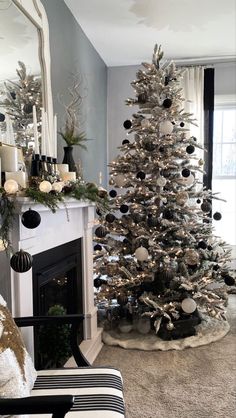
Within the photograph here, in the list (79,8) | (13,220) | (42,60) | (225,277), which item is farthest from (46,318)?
(79,8)

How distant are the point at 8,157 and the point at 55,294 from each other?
3.88 ft

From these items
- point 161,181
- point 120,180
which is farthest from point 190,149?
point 120,180

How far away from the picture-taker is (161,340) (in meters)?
2.98

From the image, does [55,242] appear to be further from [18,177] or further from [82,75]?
[82,75]

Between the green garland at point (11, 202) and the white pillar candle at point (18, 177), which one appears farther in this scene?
the white pillar candle at point (18, 177)

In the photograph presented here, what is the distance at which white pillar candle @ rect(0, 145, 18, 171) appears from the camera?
5.65ft

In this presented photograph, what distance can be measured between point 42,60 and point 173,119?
1.26 metres

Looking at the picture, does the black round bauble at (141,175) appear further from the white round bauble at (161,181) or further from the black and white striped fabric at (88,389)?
the black and white striped fabric at (88,389)

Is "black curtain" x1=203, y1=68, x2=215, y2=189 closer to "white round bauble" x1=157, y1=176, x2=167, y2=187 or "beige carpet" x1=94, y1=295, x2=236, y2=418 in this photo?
"white round bauble" x1=157, y1=176, x2=167, y2=187

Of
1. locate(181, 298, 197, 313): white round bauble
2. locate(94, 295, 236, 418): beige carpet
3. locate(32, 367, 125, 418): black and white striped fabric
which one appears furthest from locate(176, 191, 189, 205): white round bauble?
locate(32, 367, 125, 418): black and white striped fabric

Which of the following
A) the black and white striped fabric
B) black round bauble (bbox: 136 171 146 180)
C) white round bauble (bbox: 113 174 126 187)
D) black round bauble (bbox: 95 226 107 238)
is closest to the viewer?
the black and white striped fabric

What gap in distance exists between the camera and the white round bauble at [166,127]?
10.00ft

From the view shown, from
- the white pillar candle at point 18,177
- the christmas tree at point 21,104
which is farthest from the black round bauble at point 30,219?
the christmas tree at point 21,104

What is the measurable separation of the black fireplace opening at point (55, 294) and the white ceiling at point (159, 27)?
2.11 meters
